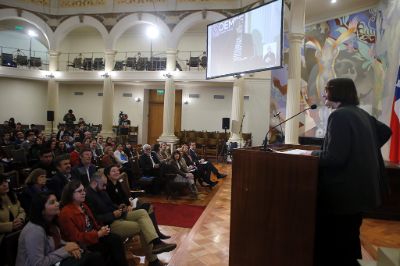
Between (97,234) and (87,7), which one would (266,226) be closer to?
(97,234)

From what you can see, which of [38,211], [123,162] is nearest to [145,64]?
[123,162]

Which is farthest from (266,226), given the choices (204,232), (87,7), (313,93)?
(87,7)

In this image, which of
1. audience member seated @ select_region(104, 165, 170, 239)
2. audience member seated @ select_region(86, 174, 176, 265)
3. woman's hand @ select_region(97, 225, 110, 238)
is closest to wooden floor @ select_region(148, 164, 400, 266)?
audience member seated @ select_region(86, 174, 176, 265)

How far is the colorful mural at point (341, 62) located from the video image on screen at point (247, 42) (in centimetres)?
384

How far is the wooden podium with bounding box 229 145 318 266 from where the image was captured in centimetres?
197

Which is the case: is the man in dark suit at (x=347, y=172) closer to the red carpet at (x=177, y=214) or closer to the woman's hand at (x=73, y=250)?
the woman's hand at (x=73, y=250)

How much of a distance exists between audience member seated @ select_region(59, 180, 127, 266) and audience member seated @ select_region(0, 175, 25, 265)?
1.36 ft

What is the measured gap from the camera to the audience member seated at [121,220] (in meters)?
3.31

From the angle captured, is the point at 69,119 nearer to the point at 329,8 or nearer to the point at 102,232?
the point at 329,8

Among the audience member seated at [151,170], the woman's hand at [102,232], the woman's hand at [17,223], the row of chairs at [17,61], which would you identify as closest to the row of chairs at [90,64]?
the row of chairs at [17,61]

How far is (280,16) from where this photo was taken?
4703 millimetres

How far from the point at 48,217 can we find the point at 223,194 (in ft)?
14.7

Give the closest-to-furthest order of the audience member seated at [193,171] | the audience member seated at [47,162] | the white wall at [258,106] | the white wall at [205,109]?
the audience member seated at [47,162]
the audience member seated at [193,171]
the white wall at [258,106]
the white wall at [205,109]

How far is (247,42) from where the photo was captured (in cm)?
541
